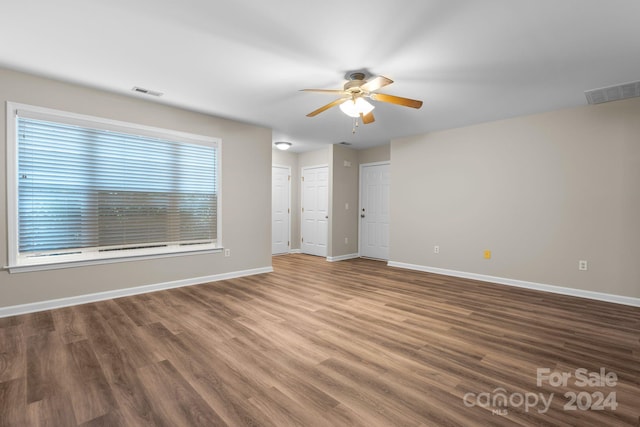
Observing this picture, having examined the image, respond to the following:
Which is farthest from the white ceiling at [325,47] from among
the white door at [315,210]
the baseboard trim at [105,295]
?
the white door at [315,210]

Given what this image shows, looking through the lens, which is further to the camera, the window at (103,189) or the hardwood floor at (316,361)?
the window at (103,189)

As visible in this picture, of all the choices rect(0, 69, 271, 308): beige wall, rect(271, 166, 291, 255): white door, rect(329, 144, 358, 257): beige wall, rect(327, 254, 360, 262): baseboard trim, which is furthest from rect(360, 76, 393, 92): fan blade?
rect(271, 166, 291, 255): white door

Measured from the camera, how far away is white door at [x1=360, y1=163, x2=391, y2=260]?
6570 mm

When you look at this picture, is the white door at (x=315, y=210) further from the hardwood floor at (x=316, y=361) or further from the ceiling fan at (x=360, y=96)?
the ceiling fan at (x=360, y=96)

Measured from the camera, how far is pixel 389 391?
1896 millimetres

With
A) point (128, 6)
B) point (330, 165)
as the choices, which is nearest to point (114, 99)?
point (128, 6)

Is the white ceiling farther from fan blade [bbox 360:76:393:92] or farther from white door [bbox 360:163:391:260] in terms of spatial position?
white door [bbox 360:163:391:260]

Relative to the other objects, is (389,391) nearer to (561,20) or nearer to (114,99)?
(561,20)

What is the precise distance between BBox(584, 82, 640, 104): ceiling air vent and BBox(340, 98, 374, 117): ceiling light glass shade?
2555mm

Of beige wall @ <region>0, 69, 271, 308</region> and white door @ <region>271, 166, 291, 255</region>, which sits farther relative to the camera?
white door @ <region>271, 166, 291, 255</region>

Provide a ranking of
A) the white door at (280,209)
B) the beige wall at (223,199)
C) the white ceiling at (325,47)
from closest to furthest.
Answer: the white ceiling at (325,47), the beige wall at (223,199), the white door at (280,209)

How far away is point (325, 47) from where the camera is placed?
2.56 metres

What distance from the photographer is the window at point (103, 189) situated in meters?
3.21

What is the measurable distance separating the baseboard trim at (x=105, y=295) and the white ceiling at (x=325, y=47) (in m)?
2.43
